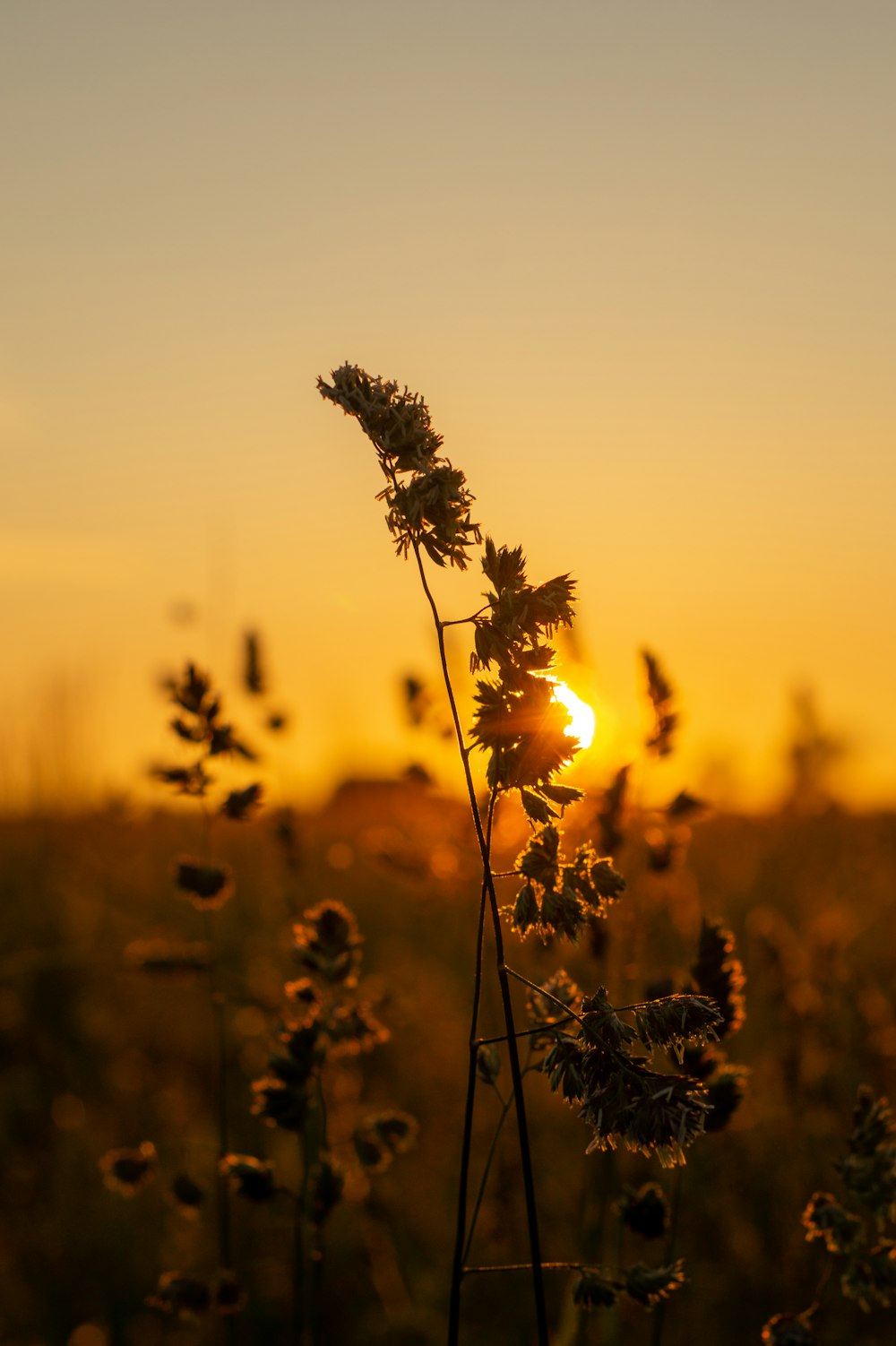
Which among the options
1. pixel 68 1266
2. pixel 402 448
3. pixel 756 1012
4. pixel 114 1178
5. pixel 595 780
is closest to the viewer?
pixel 402 448

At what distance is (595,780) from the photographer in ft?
14.1

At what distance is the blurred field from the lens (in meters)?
4.36

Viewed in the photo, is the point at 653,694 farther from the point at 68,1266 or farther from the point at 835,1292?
the point at 68,1266

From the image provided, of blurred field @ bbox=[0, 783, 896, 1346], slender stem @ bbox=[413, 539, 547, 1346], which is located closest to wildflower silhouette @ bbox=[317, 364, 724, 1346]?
slender stem @ bbox=[413, 539, 547, 1346]

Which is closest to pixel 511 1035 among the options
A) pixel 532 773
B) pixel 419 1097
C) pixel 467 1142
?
pixel 467 1142

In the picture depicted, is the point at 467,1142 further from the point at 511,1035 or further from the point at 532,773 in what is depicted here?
the point at 532,773

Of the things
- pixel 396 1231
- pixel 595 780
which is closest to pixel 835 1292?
pixel 396 1231

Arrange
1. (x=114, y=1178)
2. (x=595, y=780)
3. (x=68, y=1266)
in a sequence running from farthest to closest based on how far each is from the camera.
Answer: (x=68, y=1266), (x=595, y=780), (x=114, y=1178)

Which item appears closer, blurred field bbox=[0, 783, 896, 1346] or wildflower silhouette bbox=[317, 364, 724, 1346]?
wildflower silhouette bbox=[317, 364, 724, 1346]

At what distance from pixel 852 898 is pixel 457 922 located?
8.65 ft

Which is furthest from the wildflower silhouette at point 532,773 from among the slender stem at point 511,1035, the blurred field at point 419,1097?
the blurred field at point 419,1097

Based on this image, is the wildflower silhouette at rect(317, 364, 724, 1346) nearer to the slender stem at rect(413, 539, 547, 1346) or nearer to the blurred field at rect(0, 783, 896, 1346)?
the slender stem at rect(413, 539, 547, 1346)

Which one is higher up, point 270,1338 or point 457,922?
point 457,922

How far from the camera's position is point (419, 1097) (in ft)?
20.4
